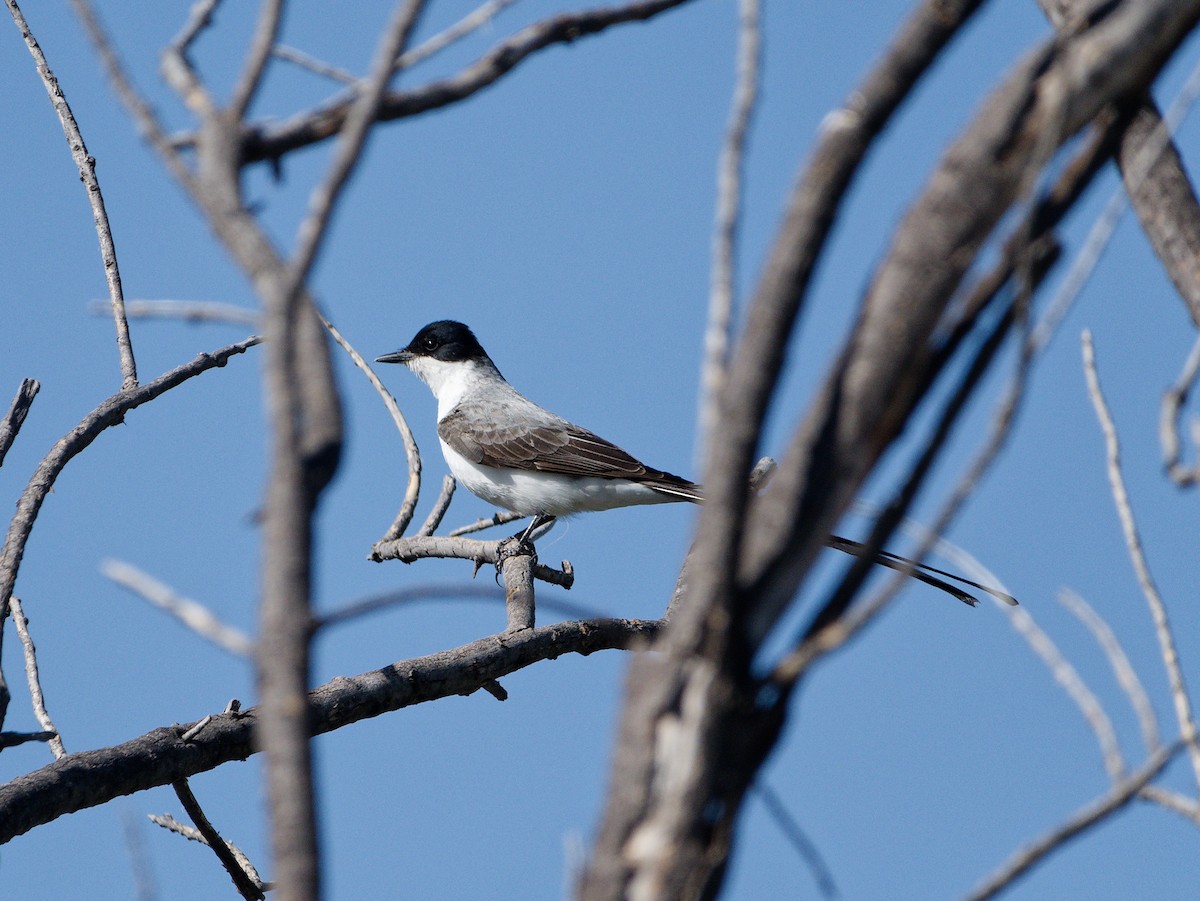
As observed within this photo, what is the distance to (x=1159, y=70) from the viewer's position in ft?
6.37

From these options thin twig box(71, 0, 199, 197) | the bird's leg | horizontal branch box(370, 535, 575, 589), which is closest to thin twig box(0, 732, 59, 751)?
thin twig box(71, 0, 199, 197)

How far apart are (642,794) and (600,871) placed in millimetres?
119

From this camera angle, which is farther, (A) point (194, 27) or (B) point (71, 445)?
(B) point (71, 445)

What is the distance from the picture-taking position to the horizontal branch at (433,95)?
1918 millimetres

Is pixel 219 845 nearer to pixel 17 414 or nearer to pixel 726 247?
pixel 17 414

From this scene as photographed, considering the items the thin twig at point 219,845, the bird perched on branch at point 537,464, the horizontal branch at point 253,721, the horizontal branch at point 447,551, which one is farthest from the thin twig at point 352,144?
the bird perched on branch at point 537,464

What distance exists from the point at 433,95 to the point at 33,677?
2507 mm

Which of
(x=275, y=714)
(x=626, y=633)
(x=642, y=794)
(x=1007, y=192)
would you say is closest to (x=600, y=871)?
(x=642, y=794)

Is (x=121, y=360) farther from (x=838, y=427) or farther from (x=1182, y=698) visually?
(x=1182, y=698)

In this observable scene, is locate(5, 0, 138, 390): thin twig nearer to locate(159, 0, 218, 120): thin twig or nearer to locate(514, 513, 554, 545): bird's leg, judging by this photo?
locate(159, 0, 218, 120): thin twig

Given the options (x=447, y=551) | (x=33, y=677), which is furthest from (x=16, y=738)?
(x=447, y=551)

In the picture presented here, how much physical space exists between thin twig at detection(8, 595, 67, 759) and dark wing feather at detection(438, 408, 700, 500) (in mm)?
5687

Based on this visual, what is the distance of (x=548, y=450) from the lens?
966 centimetres

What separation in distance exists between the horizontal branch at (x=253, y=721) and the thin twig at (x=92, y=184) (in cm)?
128
